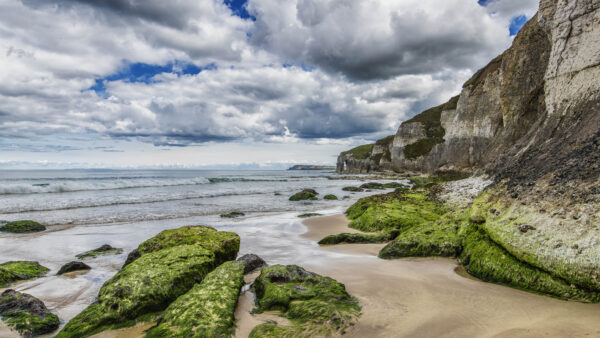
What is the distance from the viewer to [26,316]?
4750 millimetres

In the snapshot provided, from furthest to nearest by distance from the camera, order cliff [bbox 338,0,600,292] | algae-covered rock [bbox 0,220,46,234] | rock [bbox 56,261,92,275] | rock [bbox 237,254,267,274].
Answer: algae-covered rock [bbox 0,220,46,234], rock [bbox 56,261,92,275], rock [bbox 237,254,267,274], cliff [bbox 338,0,600,292]

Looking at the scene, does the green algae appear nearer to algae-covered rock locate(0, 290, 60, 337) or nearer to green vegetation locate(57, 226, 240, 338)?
green vegetation locate(57, 226, 240, 338)

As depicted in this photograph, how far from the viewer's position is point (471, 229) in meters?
7.14

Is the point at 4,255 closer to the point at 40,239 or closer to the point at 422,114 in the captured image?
the point at 40,239

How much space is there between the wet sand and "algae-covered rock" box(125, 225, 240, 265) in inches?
108

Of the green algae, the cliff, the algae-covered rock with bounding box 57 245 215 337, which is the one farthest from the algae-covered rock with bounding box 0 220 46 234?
the cliff

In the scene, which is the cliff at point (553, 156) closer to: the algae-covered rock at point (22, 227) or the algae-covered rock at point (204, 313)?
the algae-covered rock at point (204, 313)

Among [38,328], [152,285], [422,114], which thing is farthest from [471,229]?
[422,114]

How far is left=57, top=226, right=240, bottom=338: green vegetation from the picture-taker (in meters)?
4.57

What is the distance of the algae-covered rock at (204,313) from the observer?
3977 mm

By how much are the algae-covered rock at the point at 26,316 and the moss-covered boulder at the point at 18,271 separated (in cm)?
203

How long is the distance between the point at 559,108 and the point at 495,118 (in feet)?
92.6

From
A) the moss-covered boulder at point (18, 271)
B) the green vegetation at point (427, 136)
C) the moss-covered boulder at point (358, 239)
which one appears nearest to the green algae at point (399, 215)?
the moss-covered boulder at point (358, 239)

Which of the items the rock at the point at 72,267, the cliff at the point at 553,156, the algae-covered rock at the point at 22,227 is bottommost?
the algae-covered rock at the point at 22,227
